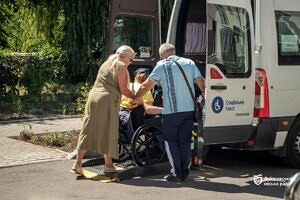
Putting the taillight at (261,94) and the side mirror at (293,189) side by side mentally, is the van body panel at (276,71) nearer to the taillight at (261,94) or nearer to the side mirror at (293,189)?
the taillight at (261,94)

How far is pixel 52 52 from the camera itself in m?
18.4

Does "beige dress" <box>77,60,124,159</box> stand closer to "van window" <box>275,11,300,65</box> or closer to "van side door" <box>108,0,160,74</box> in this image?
"van side door" <box>108,0,160,74</box>

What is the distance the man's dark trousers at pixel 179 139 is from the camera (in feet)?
23.6

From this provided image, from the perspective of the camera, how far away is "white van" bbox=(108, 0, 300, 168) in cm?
730

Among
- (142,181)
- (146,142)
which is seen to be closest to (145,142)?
(146,142)

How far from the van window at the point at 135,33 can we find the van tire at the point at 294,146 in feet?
8.39

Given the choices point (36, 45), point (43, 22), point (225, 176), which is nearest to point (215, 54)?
point (225, 176)

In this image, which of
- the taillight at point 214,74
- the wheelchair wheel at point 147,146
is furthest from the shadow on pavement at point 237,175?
the taillight at point 214,74

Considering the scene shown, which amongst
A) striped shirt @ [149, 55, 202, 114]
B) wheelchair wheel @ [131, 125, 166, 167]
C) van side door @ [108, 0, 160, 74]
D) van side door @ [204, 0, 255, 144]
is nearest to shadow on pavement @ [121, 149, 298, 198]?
wheelchair wheel @ [131, 125, 166, 167]

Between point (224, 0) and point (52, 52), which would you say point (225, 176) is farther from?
point (52, 52)

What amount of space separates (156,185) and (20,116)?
6.60 metres

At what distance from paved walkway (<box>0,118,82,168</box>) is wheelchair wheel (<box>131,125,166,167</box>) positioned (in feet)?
4.62

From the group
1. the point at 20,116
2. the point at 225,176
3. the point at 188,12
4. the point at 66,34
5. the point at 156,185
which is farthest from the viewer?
the point at 66,34

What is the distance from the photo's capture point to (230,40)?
7.50m
